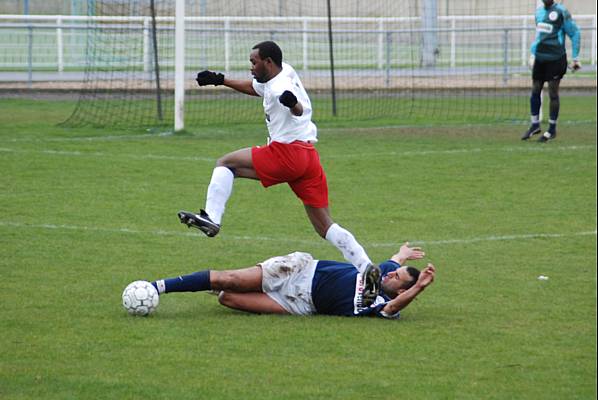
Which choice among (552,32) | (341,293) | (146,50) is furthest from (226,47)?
(341,293)

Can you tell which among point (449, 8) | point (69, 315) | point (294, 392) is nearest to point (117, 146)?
point (69, 315)

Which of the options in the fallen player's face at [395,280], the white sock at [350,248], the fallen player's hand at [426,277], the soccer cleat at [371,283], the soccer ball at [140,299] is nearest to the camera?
the fallen player's hand at [426,277]

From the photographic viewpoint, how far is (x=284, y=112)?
9141mm

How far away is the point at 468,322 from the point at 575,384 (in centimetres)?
163

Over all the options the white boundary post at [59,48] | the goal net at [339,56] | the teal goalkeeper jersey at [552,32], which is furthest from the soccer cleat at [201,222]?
the white boundary post at [59,48]

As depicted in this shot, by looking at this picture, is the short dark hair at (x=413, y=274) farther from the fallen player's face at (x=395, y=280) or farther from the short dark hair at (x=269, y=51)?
the short dark hair at (x=269, y=51)

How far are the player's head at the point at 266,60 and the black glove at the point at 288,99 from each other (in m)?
0.54

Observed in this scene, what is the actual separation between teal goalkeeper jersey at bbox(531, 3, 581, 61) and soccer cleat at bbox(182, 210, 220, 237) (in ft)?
37.2

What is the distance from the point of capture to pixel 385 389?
6.73m

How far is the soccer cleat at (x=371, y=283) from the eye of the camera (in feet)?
26.9

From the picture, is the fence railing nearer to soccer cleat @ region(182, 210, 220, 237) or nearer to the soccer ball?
soccer cleat @ region(182, 210, 220, 237)

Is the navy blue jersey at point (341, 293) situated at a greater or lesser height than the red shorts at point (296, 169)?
lesser

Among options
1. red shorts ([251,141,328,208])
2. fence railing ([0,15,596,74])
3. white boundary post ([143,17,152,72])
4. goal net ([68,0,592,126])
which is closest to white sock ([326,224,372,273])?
red shorts ([251,141,328,208])

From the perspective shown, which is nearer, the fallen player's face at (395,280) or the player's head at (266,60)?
the fallen player's face at (395,280)
